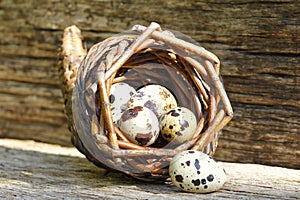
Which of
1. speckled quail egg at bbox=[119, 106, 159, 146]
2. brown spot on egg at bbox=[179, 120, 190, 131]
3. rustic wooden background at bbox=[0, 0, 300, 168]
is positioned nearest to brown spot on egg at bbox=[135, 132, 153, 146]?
speckled quail egg at bbox=[119, 106, 159, 146]

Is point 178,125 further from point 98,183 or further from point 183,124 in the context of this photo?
point 98,183

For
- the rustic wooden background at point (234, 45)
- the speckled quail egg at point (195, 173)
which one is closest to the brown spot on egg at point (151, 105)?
the speckled quail egg at point (195, 173)

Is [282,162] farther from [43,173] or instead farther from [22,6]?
[22,6]

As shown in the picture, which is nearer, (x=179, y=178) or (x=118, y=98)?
(x=179, y=178)

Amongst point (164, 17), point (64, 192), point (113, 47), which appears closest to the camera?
point (64, 192)

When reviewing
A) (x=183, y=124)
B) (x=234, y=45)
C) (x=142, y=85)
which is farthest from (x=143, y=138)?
(x=234, y=45)

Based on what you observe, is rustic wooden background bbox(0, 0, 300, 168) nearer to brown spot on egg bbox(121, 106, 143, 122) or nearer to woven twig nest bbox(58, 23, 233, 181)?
woven twig nest bbox(58, 23, 233, 181)

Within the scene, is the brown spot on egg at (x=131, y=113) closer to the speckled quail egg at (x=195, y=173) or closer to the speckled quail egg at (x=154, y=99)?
the speckled quail egg at (x=154, y=99)

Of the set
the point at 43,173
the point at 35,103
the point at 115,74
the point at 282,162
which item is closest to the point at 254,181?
the point at 282,162
